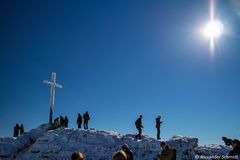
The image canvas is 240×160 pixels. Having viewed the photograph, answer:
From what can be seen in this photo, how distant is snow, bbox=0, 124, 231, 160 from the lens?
2611cm

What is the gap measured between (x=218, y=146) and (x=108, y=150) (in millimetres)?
10736

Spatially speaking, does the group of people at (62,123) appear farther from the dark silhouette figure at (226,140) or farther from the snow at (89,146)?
the dark silhouette figure at (226,140)

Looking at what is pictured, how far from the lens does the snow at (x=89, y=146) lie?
85.7ft

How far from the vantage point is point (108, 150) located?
26844 millimetres

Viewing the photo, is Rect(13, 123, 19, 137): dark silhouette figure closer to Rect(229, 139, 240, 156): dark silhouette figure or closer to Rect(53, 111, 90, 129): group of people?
Rect(53, 111, 90, 129): group of people

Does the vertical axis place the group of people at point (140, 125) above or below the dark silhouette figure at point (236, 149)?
above

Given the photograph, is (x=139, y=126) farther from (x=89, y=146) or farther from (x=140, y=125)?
(x=89, y=146)

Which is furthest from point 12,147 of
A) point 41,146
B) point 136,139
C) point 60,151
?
point 136,139

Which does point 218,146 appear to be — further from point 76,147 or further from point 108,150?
point 76,147

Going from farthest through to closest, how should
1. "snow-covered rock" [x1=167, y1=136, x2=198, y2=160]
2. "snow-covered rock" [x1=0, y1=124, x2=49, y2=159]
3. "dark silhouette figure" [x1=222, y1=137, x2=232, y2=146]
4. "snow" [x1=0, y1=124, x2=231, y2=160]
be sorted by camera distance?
1. "dark silhouette figure" [x1=222, y1=137, x2=232, y2=146]
2. "snow-covered rock" [x1=0, y1=124, x2=49, y2=159]
3. "snow" [x1=0, y1=124, x2=231, y2=160]
4. "snow-covered rock" [x1=167, y1=136, x2=198, y2=160]

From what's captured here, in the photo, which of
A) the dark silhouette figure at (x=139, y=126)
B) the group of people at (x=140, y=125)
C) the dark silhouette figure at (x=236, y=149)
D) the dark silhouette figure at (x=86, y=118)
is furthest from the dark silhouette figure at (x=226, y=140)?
the dark silhouette figure at (x=236, y=149)

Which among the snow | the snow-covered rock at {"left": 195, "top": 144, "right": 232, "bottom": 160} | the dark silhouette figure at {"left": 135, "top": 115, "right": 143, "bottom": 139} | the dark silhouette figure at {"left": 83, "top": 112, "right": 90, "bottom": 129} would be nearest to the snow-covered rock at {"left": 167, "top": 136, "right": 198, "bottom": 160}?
the snow

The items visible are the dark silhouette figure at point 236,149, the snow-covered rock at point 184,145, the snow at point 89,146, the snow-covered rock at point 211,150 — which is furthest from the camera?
the snow at point 89,146

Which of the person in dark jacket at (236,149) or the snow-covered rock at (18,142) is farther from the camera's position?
the snow-covered rock at (18,142)
